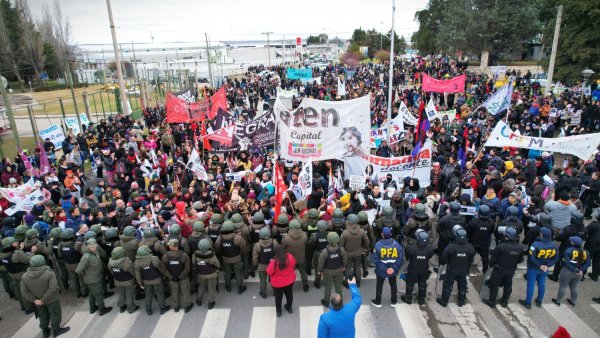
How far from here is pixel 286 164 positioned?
42.5 feet

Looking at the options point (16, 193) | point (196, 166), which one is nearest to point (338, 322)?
point (196, 166)

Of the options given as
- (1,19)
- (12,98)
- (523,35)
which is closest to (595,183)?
(523,35)

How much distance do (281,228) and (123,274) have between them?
3087 mm

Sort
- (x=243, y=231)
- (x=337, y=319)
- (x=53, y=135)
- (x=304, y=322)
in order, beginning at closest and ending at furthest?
(x=337, y=319), (x=304, y=322), (x=243, y=231), (x=53, y=135)

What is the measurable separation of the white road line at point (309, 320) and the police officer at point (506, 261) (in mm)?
3247

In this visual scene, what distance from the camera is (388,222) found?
27.1 feet

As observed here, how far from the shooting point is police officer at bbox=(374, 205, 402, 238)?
8156 millimetres

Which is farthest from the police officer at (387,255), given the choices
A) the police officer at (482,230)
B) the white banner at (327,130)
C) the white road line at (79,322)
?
the white road line at (79,322)

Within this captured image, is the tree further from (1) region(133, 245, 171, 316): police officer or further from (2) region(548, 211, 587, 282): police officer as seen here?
(1) region(133, 245, 171, 316): police officer

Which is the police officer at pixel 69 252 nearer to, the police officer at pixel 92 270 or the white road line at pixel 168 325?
the police officer at pixel 92 270

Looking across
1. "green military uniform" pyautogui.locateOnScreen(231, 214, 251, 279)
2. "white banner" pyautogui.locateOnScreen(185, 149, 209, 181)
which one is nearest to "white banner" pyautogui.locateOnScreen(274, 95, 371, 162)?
"white banner" pyautogui.locateOnScreen(185, 149, 209, 181)

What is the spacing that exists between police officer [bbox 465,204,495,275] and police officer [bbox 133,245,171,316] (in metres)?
6.10

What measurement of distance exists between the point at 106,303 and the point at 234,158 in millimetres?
6677

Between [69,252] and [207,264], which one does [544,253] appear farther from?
[69,252]
